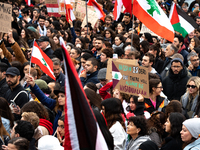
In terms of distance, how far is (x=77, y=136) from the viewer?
1.91 metres

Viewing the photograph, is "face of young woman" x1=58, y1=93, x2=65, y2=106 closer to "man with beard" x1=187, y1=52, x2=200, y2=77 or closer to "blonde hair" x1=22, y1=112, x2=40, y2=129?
"blonde hair" x1=22, y1=112, x2=40, y2=129

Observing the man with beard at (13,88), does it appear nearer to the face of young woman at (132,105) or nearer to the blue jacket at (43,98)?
the blue jacket at (43,98)

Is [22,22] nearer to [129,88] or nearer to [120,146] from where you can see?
[129,88]

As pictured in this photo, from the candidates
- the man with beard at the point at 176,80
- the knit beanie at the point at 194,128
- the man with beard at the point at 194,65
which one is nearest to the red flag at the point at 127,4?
the man with beard at the point at 194,65

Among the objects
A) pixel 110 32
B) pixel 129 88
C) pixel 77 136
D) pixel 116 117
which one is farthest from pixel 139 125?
pixel 110 32

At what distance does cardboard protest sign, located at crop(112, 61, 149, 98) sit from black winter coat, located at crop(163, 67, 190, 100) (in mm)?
2070

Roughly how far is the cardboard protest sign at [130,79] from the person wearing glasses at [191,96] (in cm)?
129

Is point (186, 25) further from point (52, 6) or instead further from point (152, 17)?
point (52, 6)

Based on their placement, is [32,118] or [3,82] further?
[3,82]

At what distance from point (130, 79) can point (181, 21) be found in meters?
5.13

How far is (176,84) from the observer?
7074 mm

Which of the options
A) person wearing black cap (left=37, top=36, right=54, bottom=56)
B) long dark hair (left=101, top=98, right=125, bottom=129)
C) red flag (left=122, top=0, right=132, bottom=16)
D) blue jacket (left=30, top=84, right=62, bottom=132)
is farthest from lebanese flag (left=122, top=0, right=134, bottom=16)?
long dark hair (left=101, top=98, right=125, bottom=129)

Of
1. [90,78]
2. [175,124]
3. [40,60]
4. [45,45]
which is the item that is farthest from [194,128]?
[45,45]

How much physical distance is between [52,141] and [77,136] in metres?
1.62
